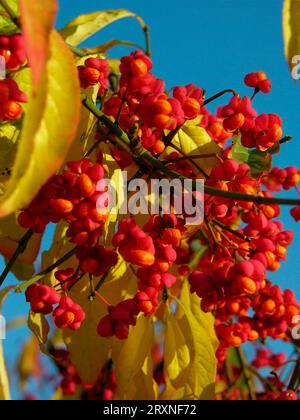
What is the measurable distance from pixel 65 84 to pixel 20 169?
144 millimetres

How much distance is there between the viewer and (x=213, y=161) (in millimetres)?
1480

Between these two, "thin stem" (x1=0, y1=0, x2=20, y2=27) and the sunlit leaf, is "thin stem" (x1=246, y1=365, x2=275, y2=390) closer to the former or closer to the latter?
the sunlit leaf

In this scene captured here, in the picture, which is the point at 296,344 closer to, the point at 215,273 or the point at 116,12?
the point at 215,273

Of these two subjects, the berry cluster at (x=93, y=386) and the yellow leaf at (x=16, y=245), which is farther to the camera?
the berry cluster at (x=93, y=386)

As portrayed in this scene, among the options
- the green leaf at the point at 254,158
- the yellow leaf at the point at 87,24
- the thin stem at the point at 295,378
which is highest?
the yellow leaf at the point at 87,24

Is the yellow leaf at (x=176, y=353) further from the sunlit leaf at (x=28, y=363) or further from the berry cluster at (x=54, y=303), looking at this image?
the sunlit leaf at (x=28, y=363)

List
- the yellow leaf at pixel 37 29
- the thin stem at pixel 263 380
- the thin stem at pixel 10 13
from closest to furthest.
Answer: the yellow leaf at pixel 37 29, the thin stem at pixel 10 13, the thin stem at pixel 263 380

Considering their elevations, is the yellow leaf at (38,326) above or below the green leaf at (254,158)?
below

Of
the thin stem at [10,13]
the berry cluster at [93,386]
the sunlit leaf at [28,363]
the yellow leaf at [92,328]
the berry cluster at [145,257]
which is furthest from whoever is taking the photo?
the sunlit leaf at [28,363]

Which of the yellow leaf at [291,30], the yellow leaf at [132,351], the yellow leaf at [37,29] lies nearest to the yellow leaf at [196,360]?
the yellow leaf at [132,351]

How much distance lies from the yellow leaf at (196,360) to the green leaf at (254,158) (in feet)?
1.73

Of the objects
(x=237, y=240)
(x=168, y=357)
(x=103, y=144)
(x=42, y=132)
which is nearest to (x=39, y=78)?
(x=42, y=132)

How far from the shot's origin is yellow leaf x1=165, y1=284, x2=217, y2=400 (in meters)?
1.74

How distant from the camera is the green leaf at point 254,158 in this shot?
1.41 meters
